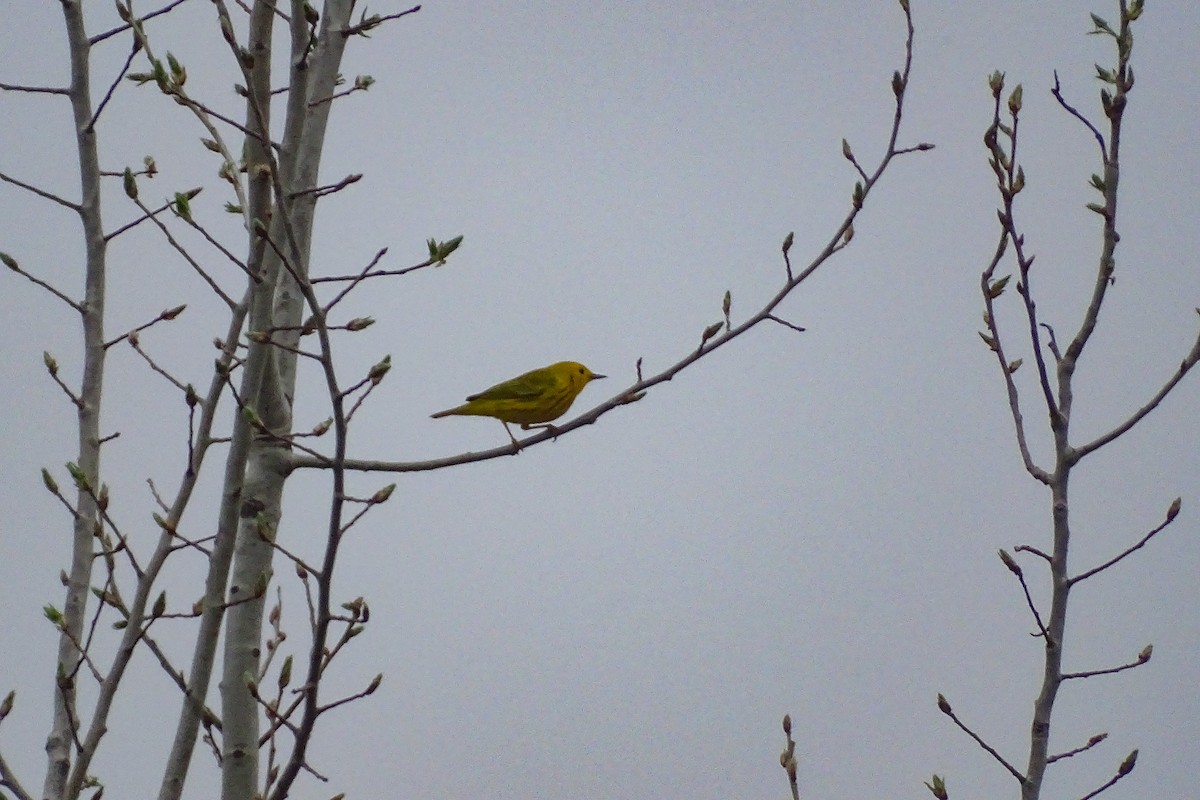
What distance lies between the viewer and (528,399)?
8.13 meters

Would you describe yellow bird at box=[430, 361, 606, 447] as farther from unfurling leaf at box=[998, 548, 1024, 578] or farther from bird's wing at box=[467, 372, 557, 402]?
unfurling leaf at box=[998, 548, 1024, 578]

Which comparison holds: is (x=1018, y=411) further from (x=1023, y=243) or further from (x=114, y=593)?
(x=114, y=593)

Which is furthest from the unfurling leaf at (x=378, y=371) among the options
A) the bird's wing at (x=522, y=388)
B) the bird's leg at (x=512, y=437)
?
the bird's wing at (x=522, y=388)


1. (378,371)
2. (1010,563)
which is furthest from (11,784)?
(1010,563)

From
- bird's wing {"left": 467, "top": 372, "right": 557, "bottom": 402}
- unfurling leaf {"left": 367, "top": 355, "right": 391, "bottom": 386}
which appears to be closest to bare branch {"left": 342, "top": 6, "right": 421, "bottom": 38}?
unfurling leaf {"left": 367, "top": 355, "right": 391, "bottom": 386}

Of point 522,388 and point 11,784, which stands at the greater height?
point 522,388

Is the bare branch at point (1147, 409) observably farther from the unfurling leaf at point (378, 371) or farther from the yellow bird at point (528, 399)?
the yellow bird at point (528, 399)

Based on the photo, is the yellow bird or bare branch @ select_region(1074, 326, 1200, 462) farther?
the yellow bird

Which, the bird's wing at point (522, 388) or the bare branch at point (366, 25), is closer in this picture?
the bare branch at point (366, 25)

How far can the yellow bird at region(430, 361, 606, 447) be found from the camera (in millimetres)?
7961

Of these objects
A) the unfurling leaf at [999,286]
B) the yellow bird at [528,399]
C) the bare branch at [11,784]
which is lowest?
the bare branch at [11,784]

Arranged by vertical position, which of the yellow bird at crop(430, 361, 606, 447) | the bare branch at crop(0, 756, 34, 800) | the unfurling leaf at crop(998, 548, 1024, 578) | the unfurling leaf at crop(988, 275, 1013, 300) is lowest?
the bare branch at crop(0, 756, 34, 800)

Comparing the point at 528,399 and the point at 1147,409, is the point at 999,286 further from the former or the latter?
the point at 528,399

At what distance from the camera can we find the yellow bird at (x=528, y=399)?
796 centimetres
